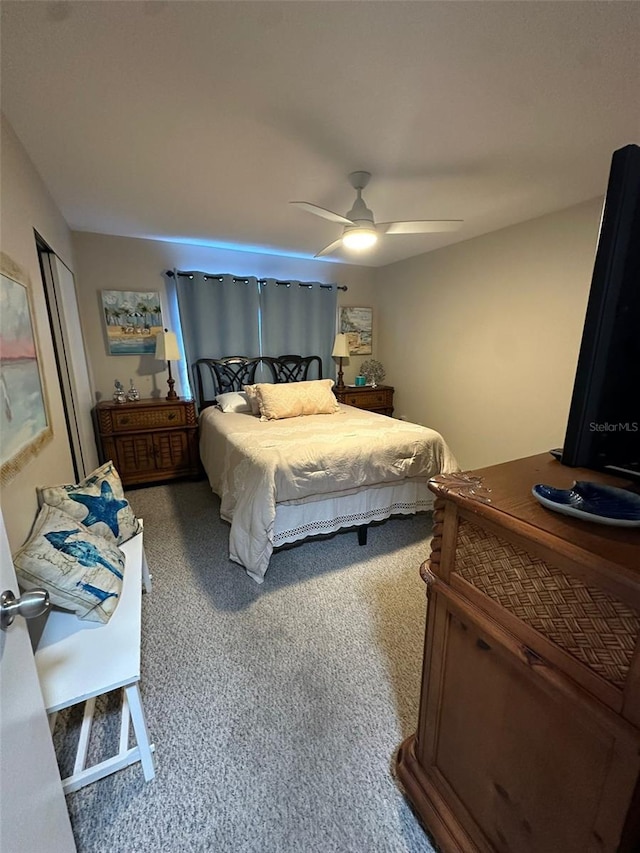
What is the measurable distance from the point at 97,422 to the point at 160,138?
2478 mm

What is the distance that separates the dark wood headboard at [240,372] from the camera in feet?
12.7

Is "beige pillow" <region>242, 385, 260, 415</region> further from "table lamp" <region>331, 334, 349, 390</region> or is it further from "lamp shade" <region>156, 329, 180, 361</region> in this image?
"table lamp" <region>331, 334, 349, 390</region>

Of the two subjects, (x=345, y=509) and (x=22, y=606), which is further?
(x=345, y=509)

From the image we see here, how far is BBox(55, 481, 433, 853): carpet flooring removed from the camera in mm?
1065

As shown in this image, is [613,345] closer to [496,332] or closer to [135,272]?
[496,332]

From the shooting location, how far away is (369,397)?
444 cm

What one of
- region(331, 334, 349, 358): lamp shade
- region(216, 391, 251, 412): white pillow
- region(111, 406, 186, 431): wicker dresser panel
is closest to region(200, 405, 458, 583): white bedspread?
region(216, 391, 251, 412): white pillow

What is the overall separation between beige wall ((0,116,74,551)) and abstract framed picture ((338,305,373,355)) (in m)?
3.10

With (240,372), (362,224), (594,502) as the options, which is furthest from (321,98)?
(240,372)

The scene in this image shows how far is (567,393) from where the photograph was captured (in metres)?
2.81

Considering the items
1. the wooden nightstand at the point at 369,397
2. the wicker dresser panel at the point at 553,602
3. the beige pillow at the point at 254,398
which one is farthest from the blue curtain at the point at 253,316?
the wicker dresser panel at the point at 553,602

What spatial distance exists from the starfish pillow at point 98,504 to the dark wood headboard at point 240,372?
2.10 metres

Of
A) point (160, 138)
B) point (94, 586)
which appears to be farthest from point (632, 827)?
point (160, 138)

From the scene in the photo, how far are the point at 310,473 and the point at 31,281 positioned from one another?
1.72 metres
